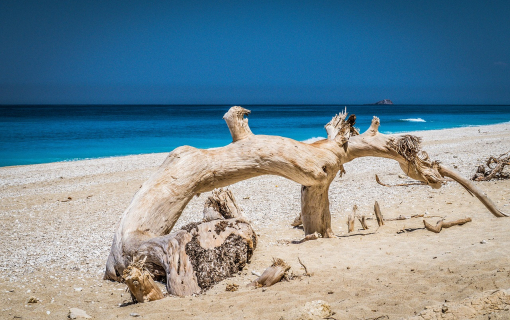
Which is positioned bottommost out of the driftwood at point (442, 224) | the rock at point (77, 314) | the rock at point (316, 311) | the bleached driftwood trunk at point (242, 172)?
the rock at point (77, 314)

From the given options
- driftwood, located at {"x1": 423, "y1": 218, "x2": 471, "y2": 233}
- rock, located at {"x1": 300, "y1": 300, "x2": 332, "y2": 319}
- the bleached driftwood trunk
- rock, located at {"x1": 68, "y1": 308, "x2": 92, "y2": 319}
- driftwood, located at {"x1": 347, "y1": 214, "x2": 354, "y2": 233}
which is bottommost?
rock, located at {"x1": 68, "y1": 308, "x2": 92, "y2": 319}

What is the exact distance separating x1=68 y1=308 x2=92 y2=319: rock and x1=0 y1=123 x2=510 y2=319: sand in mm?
106

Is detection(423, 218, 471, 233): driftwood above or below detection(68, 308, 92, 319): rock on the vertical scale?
above

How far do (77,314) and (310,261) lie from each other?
2.79m

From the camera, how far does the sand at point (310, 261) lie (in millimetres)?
3412

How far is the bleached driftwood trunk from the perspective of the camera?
4863 millimetres

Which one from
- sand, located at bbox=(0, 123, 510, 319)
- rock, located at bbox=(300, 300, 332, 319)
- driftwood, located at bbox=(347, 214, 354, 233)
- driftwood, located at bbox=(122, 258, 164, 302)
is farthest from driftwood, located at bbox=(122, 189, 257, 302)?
driftwood, located at bbox=(347, 214, 354, 233)

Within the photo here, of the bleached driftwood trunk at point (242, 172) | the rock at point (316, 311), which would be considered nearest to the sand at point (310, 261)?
the rock at point (316, 311)

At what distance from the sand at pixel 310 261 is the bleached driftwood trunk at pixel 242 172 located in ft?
1.71

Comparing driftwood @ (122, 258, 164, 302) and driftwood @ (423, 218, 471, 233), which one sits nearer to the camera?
driftwood @ (122, 258, 164, 302)

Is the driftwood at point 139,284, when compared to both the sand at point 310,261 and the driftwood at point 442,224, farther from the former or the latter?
the driftwood at point 442,224

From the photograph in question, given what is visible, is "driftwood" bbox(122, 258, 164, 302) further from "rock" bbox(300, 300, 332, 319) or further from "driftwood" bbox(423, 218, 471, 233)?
"driftwood" bbox(423, 218, 471, 233)

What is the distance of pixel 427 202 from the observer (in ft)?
27.7

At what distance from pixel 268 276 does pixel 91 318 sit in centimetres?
186
